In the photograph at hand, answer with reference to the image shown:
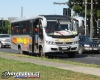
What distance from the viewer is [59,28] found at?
22.0 metres

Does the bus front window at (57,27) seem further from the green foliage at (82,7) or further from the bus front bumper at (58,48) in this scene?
the green foliage at (82,7)

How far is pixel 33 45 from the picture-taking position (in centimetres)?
2373

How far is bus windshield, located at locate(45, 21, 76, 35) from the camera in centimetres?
2177

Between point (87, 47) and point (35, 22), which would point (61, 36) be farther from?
point (87, 47)

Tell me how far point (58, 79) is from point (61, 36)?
10.8 meters

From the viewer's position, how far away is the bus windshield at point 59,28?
21.8 meters

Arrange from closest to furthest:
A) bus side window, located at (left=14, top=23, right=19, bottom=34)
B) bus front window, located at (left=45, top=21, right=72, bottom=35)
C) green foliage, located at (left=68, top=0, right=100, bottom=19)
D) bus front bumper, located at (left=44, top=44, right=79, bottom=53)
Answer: bus front bumper, located at (left=44, top=44, right=79, bottom=53), bus front window, located at (left=45, top=21, right=72, bottom=35), bus side window, located at (left=14, top=23, right=19, bottom=34), green foliage, located at (left=68, top=0, right=100, bottom=19)

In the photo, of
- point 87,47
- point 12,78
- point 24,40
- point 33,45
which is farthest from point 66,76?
point 87,47

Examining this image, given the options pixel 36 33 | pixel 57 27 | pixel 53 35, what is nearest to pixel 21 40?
pixel 36 33

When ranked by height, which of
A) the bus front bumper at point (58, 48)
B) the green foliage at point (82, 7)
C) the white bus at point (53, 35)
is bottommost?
the bus front bumper at point (58, 48)

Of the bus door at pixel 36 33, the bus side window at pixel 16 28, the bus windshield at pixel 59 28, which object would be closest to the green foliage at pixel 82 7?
the bus side window at pixel 16 28

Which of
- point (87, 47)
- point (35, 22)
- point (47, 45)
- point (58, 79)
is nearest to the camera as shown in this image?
point (58, 79)

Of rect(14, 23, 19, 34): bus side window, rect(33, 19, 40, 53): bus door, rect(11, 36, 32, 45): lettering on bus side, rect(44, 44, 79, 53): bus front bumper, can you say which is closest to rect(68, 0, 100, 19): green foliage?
rect(14, 23, 19, 34): bus side window

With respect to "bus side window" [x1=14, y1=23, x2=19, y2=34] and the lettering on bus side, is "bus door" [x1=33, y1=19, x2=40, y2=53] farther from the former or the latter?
"bus side window" [x1=14, y1=23, x2=19, y2=34]
